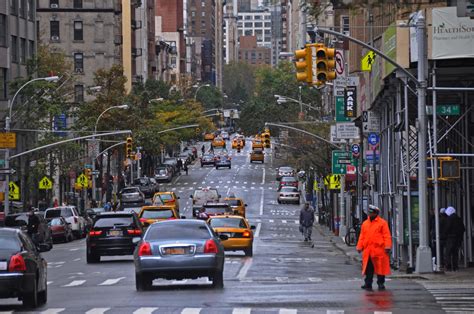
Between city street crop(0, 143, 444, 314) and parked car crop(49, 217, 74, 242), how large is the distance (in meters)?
4.54

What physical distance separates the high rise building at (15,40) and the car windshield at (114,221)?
123 ft

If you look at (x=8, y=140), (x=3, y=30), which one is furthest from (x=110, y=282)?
(x=3, y=30)

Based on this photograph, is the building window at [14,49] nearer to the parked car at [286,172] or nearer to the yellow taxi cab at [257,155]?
the parked car at [286,172]

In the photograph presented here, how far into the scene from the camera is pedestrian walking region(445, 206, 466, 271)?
33.9 meters

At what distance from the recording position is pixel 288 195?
334 feet

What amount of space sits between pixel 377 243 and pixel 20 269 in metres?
7.61

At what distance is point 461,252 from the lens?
38.5m

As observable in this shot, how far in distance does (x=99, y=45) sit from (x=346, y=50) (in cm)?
4915

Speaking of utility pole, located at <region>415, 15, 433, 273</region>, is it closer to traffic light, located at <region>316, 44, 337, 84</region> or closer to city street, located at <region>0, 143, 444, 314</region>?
city street, located at <region>0, 143, 444, 314</region>

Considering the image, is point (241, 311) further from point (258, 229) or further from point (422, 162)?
point (258, 229)

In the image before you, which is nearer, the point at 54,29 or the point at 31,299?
the point at 31,299

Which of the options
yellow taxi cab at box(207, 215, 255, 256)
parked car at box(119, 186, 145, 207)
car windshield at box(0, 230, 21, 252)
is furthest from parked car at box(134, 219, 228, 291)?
parked car at box(119, 186, 145, 207)

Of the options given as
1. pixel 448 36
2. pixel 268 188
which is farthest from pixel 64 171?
pixel 448 36

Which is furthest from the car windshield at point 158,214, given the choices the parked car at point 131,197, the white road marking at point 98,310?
the parked car at point 131,197
